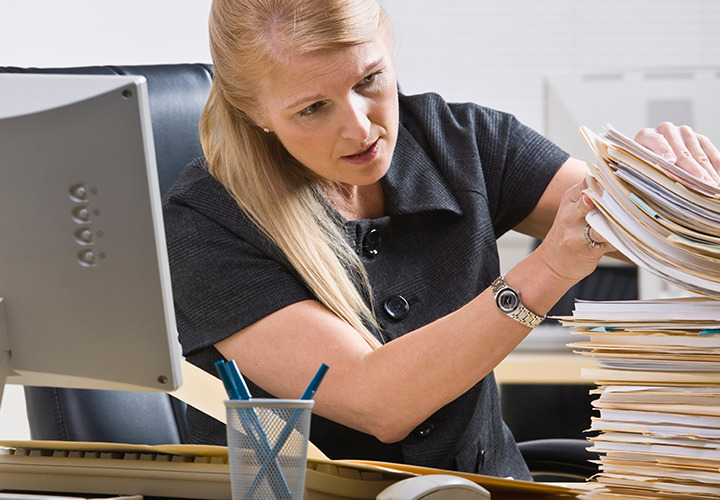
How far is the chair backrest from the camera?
1080 mm

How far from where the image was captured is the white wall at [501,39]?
106 inches

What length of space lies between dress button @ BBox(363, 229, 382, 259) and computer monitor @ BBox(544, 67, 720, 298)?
1111 mm

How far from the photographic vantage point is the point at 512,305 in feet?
2.68

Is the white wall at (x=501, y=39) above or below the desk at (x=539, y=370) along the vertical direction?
above

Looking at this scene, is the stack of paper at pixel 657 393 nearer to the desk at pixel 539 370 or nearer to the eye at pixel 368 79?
the eye at pixel 368 79

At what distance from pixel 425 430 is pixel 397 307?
0.56ft

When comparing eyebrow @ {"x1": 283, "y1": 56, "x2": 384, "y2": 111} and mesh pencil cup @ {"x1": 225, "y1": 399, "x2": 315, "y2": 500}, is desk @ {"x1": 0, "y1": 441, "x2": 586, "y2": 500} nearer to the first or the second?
mesh pencil cup @ {"x1": 225, "y1": 399, "x2": 315, "y2": 500}

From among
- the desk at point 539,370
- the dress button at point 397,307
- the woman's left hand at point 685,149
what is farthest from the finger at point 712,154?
the desk at point 539,370

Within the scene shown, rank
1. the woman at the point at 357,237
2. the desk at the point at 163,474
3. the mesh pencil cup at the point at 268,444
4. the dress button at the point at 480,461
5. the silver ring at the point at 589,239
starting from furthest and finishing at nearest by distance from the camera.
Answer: the dress button at the point at 480,461 → the woman at the point at 357,237 → the silver ring at the point at 589,239 → the desk at the point at 163,474 → the mesh pencil cup at the point at 268,444

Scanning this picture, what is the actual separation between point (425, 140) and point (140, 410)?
591 millimetres

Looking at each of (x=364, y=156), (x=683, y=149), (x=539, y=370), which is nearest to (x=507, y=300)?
(x=683, y=149)

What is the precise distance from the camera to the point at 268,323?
0.98 metres

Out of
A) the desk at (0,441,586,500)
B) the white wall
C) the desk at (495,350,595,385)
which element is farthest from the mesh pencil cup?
the white wall

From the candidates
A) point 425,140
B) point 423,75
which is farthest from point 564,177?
point 423,75
